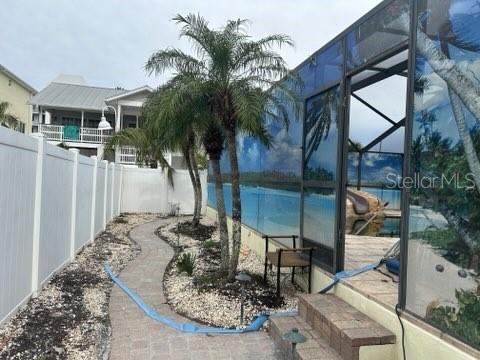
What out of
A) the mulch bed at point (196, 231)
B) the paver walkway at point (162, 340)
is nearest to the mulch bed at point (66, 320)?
the paver walkway at point (162, 340)

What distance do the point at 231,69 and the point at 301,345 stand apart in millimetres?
3813

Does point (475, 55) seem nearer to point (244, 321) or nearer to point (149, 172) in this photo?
point (244, 321)

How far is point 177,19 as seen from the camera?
18.5ft

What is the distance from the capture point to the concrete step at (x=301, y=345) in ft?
11.3

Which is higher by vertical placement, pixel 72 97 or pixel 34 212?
pixel 72 97

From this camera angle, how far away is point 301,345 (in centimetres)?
364

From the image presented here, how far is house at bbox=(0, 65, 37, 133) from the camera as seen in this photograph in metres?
23.0

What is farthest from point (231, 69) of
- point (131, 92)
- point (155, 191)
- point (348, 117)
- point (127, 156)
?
point (131, 92)

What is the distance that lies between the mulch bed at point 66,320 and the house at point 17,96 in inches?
748

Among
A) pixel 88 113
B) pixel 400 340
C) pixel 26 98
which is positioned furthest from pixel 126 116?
pixel 400 340

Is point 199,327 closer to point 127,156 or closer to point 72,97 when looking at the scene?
point 127,156

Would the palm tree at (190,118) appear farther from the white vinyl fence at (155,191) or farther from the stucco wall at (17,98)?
the stucco wall at (17,98)

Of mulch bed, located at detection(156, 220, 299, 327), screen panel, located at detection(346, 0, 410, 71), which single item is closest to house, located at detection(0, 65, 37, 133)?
mulch bed, located at detection(156, 220, 299, 327)

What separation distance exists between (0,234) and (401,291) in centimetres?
360
